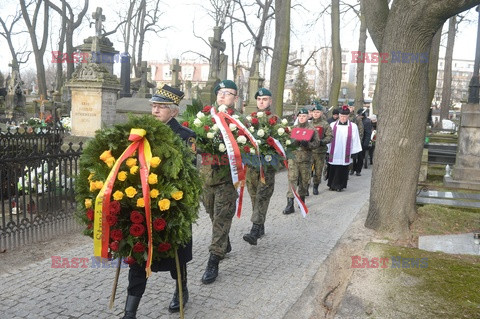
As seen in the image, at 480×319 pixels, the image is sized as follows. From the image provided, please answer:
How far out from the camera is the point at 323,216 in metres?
8.32

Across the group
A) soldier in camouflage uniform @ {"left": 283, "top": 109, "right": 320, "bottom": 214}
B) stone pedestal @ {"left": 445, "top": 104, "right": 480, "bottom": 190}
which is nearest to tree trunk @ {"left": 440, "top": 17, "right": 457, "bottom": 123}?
stone pedestal @ {"left": 445, "top": 104, "right": 480, "bottom": 190}

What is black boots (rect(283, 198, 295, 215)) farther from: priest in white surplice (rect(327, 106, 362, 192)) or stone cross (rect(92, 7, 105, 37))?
stone cross (rect(92, 7, 105, 37))

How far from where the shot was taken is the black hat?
420 centimetres

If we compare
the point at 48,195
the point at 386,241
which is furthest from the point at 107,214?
the point at 386,241

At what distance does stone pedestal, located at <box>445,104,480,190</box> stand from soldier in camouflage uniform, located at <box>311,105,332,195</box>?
9.33 feet

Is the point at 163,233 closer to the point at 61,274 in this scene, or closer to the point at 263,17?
the point at 61,274

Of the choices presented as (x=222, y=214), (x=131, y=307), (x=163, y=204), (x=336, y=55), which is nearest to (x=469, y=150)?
(x=222, y=214)

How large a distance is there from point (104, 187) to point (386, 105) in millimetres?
4744

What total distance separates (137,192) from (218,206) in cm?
175

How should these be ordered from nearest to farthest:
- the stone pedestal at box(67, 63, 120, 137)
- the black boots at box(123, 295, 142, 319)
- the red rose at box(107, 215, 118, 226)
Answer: the red rose at box(107, 215, 118, 226), the black boots at box(123, 295, 142, 319), the stone pedestal at box(67, 63, 120, 137)

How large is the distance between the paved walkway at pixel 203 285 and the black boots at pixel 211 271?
0.08 metres

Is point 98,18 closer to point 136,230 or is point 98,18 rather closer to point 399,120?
point 399,120

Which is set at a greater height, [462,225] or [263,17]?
[263,17]

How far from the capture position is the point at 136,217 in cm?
337
